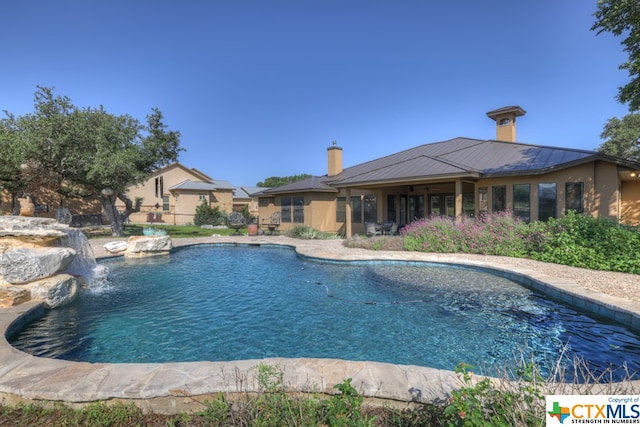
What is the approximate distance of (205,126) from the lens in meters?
24.1

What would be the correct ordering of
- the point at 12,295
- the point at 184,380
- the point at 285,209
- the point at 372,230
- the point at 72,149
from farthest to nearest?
the point at 285,209, the point at 372,230, the point at 72,149, the point at 12,295, the point at 184,380

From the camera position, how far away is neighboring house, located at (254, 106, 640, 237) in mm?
11844

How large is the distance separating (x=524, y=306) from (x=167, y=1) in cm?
1386

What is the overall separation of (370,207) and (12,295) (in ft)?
49.1

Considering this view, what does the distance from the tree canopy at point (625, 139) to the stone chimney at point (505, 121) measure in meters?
18.5

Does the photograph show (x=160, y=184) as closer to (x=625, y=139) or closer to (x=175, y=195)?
(x=175, y=195)

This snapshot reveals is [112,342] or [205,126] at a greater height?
[205,126]

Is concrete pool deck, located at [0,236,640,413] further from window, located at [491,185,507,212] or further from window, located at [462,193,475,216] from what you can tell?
window, located at [462,193,475,216]

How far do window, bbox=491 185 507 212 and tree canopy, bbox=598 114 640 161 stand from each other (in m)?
22.8

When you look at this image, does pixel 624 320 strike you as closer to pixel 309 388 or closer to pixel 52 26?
pixel 309 388

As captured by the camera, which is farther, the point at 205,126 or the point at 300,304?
the point at 205,126

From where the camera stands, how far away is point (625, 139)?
2739 centimetres

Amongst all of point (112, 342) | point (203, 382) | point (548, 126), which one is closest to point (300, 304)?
point (112, 342)

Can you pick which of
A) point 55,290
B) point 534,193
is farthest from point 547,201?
point 55,290
